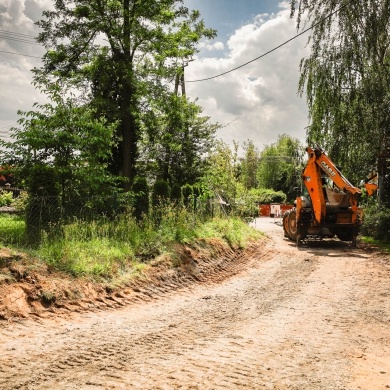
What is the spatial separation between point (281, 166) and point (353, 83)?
41089mm

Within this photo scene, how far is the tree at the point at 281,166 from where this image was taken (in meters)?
51.3

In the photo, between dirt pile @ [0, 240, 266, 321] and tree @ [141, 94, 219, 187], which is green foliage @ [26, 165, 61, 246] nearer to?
dirt pile @ [0, 240, 266, 321]

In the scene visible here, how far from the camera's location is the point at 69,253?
740 cm

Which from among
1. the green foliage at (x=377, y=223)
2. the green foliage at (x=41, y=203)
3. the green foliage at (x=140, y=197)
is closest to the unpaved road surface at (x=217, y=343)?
the green foliage at (x=41, y=203)

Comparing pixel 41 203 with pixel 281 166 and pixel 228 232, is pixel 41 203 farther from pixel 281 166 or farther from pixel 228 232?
pixel 281 166

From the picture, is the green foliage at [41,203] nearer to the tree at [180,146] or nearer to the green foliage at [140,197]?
the green foliage at [140,197]

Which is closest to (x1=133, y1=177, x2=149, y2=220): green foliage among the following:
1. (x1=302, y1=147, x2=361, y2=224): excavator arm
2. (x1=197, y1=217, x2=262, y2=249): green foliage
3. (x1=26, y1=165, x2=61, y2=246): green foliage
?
(x1=197, y1=217, x2=262, y2=249): green foliage

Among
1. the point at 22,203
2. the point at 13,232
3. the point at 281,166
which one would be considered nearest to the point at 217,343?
the point at 13,232

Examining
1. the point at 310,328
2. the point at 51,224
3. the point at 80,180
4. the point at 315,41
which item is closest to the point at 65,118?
the point at 80,180

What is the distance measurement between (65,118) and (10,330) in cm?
800

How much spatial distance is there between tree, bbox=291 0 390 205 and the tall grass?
25.5 feet

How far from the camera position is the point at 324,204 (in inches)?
540

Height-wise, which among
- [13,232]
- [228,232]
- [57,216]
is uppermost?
[57,216]

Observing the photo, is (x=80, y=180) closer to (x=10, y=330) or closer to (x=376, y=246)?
(x=10, y=330)
